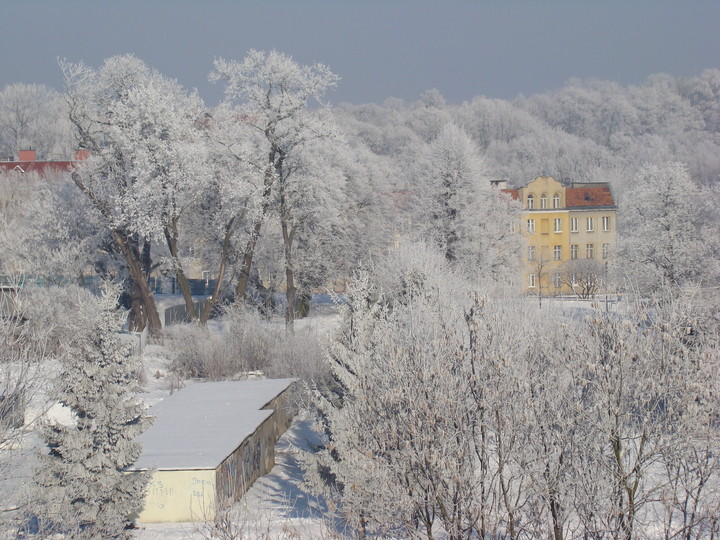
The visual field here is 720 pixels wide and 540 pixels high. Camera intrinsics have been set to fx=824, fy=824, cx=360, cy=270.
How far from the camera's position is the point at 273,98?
33.6 meters

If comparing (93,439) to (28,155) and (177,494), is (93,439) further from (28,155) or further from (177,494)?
(28,155)

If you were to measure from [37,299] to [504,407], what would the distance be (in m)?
22.5

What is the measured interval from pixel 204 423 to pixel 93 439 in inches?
251

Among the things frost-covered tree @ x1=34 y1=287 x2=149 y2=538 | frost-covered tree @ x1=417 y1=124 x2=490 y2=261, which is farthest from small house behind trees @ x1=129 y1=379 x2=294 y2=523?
frost-covered tree @ x1=417 y1=124 x2=490 y2=261

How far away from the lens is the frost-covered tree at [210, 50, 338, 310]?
33.4 meters

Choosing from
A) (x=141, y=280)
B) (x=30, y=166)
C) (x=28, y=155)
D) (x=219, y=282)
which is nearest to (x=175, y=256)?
(x=141, y=280)

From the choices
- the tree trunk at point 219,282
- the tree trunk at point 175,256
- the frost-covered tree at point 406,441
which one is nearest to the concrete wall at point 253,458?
the frost-covered tree at point 406,441

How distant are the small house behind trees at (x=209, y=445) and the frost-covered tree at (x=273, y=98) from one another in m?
11.6

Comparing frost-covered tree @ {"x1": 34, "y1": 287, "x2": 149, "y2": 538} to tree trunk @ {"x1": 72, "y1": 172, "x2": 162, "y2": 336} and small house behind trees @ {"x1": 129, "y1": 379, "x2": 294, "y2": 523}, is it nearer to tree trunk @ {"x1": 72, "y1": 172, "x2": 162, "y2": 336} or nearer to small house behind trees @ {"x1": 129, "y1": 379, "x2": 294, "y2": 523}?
small house behind trees @ {"x1": 129, "y1": 379, "x2": 294, "y2": 523}

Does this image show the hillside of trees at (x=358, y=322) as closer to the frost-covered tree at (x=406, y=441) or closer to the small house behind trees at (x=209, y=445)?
the frost-covered tree at (x=406, y=441)

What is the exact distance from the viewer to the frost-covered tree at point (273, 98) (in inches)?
1314

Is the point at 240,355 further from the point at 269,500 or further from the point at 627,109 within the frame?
the point at 627,109

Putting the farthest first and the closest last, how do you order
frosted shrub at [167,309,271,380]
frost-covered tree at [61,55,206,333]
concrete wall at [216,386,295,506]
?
1. frost-covered tree at [61,55,206,333]
2. frosted shrub at [167,309,271,380]
3. concrete wall at [216,386,295,506]

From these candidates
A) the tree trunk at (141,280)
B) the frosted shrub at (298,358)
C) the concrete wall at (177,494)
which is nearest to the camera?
the concrete wall at (177,494)
